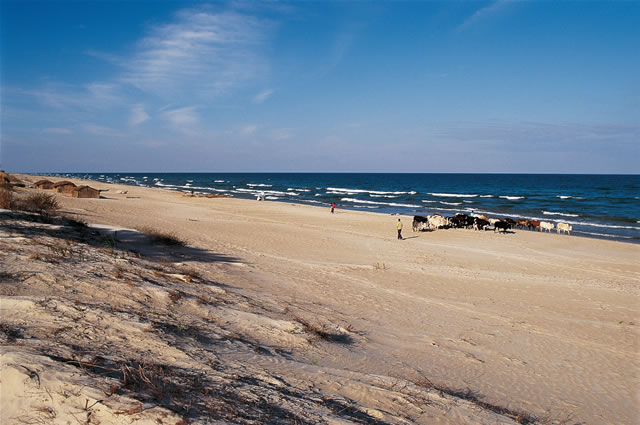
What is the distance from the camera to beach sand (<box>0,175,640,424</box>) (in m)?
3.77

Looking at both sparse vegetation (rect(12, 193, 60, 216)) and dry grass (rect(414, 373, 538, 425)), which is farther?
sparse vegetation (rect(12, 193, 60, 216))

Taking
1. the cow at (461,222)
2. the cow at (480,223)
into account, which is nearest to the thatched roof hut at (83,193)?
the cow at (461,222)

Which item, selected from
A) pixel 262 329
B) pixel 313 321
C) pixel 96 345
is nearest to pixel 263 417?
pixel 96 345

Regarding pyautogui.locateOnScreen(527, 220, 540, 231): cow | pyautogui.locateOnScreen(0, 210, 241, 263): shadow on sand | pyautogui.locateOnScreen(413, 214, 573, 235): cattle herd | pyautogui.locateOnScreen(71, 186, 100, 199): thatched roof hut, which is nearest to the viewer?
pyautogui.locateOnScreen(0, 210, 241, 263): shadow on sand

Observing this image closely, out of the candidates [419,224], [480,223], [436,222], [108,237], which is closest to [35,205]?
[108,237]

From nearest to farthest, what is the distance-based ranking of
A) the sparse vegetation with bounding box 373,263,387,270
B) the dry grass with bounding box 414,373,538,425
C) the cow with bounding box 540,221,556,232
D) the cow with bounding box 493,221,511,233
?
1. the dry grass with bounding box 414,373,538,425
2. the sparse vegetation with bounding box 373,263,387,270
3. the cow with bounding box 493,221,511,233
4. the cow with bounding box 540,221,556,232

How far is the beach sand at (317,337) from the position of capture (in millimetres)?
3768

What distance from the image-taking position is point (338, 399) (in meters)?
4.25

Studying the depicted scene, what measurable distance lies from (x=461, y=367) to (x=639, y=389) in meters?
2.96

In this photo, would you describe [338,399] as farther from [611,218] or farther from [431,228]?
[611,218]

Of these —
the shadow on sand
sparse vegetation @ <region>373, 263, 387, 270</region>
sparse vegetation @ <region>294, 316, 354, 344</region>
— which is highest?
the shadow on sand

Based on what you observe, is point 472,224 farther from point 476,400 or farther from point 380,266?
point 476,400

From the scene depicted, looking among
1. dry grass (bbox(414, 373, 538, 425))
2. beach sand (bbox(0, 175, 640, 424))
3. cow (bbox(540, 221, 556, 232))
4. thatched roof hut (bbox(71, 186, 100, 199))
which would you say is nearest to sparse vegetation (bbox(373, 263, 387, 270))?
beach sand (bbox(0, 175, 640, 424))

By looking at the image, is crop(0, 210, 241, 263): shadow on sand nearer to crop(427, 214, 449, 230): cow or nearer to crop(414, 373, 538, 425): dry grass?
crop(414, 373, 538, 425): dry grass
